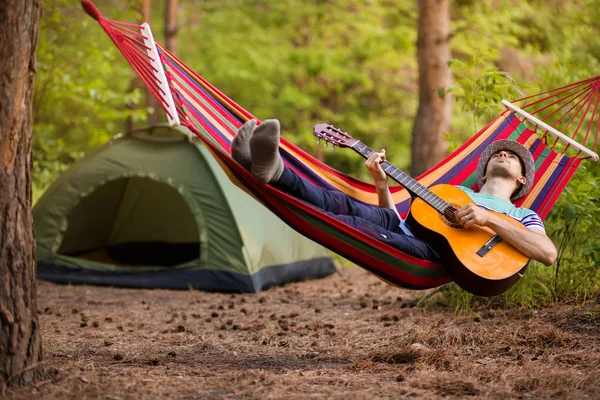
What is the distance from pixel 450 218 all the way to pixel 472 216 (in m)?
0.13

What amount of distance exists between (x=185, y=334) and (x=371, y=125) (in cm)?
861

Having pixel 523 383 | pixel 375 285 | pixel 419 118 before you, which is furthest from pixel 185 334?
pixel 419 118

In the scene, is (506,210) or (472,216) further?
(506,210)

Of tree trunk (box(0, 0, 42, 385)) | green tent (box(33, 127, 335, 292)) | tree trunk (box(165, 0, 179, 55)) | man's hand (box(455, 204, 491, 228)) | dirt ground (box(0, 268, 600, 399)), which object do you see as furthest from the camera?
tree trunk (box(165, 0, 179, 55))

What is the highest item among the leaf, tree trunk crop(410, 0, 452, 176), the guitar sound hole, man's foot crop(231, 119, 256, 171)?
tree trunk crop(410, 0, 452, 176)

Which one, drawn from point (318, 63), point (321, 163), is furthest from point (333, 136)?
point (318, 63)

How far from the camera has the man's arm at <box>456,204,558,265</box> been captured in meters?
2.69

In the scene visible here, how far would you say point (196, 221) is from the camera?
17.1ft

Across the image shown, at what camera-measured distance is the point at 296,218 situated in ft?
8.58

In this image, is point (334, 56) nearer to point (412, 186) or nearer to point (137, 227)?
point (137, 227)

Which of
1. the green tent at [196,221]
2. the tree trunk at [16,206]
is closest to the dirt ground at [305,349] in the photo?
the tree trunk at [16,206]

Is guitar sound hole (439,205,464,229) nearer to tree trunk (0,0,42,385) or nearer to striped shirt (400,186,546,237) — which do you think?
striped shirt (400,186,546,237)

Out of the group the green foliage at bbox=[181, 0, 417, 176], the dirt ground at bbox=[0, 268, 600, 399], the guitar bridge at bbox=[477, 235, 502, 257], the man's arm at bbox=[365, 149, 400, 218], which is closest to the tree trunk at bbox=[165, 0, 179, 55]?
the green foliage at bbox=[181, 0, 417, 176]

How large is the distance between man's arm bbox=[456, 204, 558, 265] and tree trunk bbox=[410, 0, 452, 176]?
332cm
